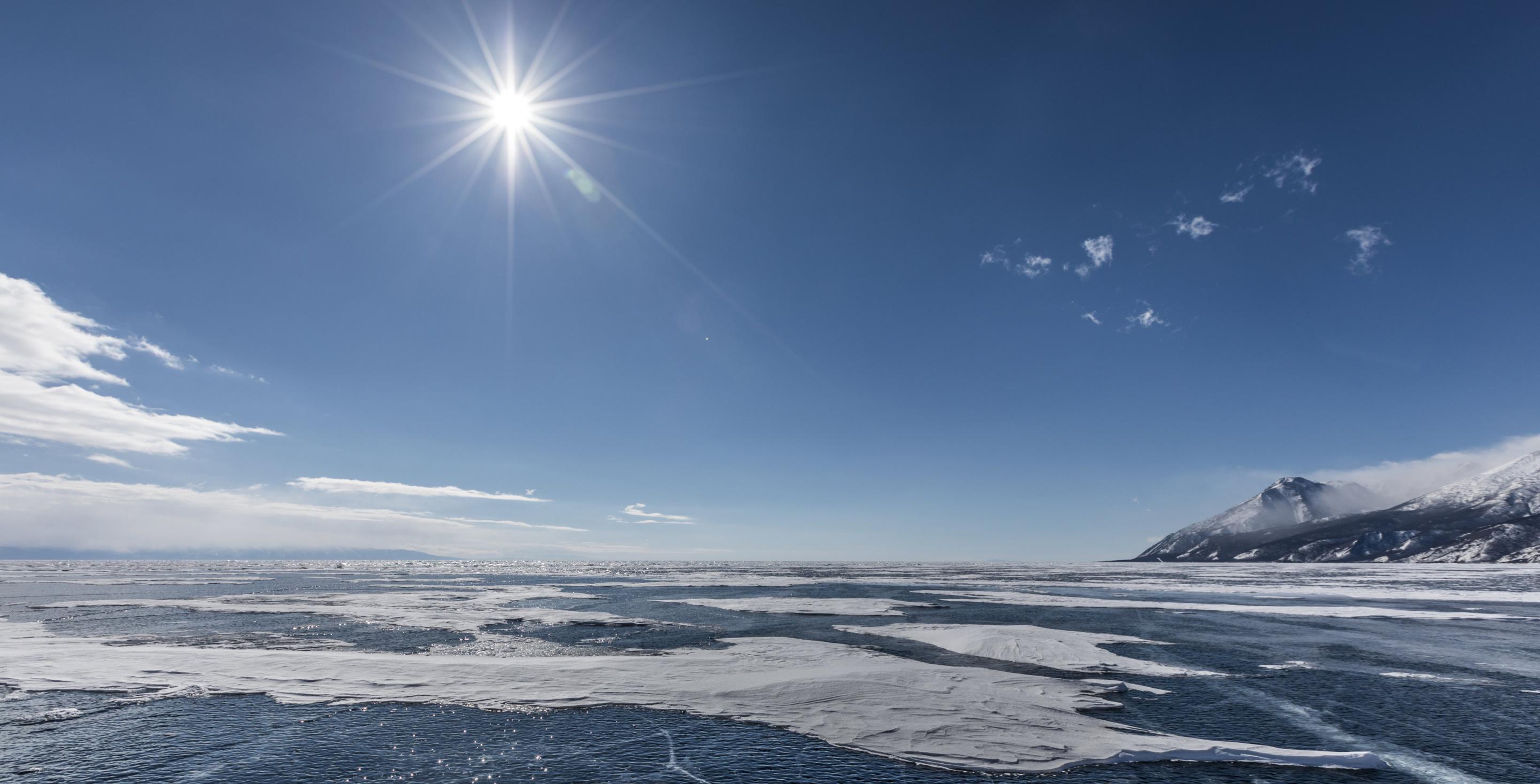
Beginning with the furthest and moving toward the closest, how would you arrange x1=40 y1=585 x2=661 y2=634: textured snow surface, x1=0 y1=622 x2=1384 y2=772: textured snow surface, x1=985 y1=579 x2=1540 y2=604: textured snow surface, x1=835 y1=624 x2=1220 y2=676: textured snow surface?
1. x1=985 y1=579 x2=1540 y2=604: textured snow surface
2. x1=40 y1=585 x2=661 y2=634: textured snow surface
3. x1=835 y1=624 x2=1220 y2=676: textured snow surface
4. x1=0 y1=622 x2=1384 y2=772: textured snow surface

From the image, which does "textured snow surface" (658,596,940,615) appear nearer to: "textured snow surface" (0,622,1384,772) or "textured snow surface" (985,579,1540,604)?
"textured snow surface" (0,622,1384,772)

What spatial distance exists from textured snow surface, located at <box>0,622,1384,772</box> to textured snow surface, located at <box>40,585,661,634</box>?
1072 centimetres

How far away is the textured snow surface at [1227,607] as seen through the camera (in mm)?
41750

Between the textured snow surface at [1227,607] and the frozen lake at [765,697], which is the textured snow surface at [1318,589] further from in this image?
the frozen lake at [765,697]

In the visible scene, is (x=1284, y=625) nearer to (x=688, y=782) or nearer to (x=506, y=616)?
(x=688, y=782)

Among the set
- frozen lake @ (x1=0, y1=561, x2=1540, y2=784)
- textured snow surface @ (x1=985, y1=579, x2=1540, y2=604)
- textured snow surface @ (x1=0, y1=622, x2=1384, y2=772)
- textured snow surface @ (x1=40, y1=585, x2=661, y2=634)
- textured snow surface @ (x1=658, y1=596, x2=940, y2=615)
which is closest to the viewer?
frozen lake @ (x1=0, y1=561, x2=1540, y2=784)

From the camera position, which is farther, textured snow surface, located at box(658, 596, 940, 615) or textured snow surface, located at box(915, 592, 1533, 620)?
textured snow surface, located at box(658, 596, 940, 615)

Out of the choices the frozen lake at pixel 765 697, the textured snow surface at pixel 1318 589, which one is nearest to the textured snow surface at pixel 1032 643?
the frozen lake at pixel 765 697

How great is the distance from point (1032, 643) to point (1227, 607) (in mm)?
33939

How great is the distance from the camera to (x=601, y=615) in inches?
1644

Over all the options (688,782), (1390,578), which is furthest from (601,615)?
(1390,578)

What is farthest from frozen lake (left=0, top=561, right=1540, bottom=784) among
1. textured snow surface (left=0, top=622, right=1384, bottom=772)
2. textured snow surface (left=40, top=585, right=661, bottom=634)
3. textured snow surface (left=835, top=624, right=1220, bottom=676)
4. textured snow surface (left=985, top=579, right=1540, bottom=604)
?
textured snow surface (left=985, top=579, right=1540, bottom=604)

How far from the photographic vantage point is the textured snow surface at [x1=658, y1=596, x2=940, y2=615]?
144ft

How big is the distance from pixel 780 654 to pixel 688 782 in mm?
13487
